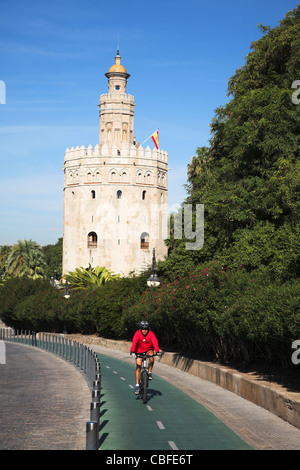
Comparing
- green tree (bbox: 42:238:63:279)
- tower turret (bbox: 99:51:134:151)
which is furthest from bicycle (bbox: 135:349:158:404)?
green tree (bbox: 42:238:63:279)

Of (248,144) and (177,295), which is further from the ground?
(248,144)

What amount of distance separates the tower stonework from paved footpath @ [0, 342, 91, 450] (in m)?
57.3

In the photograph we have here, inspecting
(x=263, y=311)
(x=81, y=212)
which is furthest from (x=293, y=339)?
(x=81, y=212)

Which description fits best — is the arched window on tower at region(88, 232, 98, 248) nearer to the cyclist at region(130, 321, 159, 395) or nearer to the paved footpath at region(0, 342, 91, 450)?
the paved footpath at region(0, 342, 91, 450)

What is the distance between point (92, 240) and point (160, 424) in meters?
73.3

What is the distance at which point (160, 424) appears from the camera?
13.2 m

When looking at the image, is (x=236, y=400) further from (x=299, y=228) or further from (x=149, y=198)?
(x=149, y=198)

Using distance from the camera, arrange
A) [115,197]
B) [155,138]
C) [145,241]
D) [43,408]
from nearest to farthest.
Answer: [43,408] < [155,138] < [115,197] < [145,241]

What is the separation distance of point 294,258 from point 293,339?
15.7 ft

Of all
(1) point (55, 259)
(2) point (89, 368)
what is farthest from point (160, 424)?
(1) point (55, 259)

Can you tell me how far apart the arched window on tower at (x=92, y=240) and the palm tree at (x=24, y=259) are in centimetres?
847

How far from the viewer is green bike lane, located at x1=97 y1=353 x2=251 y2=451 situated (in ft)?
36.8

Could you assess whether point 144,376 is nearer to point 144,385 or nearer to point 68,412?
point 144,385

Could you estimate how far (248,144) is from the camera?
28719mm
